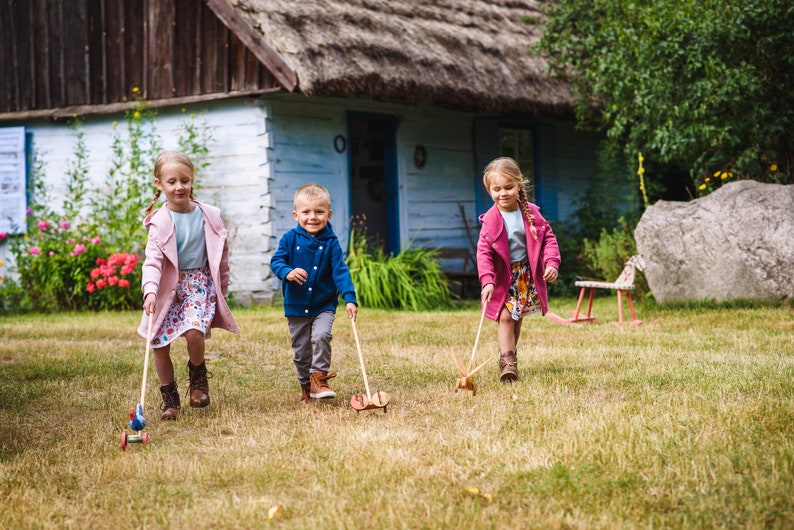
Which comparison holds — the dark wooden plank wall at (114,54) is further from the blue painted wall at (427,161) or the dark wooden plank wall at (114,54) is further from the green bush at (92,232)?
the blue painted wall at (427,161)

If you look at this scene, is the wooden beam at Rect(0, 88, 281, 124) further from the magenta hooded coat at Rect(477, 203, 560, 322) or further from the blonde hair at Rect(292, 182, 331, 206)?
the blonde hair at Rect(292, 182, 331, 206)

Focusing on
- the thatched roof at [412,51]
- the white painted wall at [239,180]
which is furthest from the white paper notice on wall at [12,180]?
the thatched roof at [412,51]

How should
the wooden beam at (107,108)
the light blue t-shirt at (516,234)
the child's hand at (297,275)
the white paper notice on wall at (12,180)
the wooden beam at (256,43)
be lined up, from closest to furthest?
1. the child's hand at (297,275)
2. the light blue t-shirt at (516,234)
3. the wooden beam at (256,43)
4. the wooden beam at (107,108)
5. the white paper notice on wall at (12,180)

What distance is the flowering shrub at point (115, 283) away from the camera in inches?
408

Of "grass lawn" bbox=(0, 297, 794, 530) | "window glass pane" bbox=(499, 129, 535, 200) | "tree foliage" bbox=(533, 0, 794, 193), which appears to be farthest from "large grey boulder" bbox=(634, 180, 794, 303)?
"window glass pane" bbox=(499, 129, 535, 200)

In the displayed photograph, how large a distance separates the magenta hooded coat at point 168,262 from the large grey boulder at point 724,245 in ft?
17.4

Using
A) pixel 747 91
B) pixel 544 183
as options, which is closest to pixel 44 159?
pixel 544 183

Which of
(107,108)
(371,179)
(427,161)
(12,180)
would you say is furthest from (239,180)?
(12,180)

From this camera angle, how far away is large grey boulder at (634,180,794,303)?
835cm

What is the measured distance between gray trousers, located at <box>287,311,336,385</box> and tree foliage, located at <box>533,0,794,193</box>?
5.63 meters

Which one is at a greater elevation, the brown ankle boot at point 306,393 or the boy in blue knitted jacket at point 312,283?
the boy in blue knitted jacket at point 312,283

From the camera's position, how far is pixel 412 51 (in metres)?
11.4

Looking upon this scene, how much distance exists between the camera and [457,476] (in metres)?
3.37

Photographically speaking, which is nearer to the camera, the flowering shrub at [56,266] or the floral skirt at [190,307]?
the floral skirt at [190,307]
